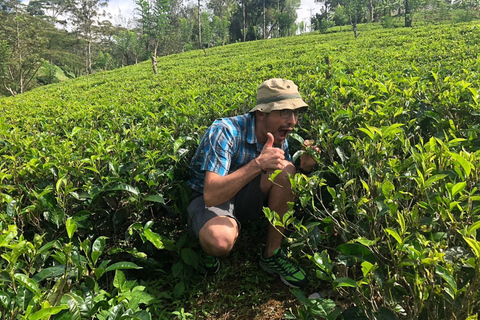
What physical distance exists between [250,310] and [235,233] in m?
0.51

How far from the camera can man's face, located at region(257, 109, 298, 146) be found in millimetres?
2297

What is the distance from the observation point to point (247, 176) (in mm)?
2023

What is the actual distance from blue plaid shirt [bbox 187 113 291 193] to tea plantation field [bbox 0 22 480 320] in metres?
0.17

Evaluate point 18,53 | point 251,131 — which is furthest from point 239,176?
point 18,53

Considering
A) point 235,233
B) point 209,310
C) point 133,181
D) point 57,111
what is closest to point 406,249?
point 235,233

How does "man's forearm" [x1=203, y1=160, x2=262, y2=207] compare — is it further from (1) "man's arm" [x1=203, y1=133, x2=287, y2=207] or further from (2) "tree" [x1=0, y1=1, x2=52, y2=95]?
(2) "tree" [x1=0, y1=1, x2=52, y2=95]

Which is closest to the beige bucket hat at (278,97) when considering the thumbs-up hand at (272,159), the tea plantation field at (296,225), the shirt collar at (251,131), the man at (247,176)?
the man at (247,176)

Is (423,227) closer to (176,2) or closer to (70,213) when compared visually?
(70,213)

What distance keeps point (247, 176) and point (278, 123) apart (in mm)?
540

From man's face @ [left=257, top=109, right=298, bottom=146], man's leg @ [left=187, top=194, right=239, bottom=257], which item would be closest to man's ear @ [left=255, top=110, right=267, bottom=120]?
man's face @ [left=257, top=109, right=298, bottom=146]

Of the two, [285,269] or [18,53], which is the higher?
[18,53]

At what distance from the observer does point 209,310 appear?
2.05m

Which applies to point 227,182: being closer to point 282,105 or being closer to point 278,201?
point 278,201

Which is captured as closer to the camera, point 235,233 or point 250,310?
point 250,310
